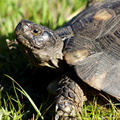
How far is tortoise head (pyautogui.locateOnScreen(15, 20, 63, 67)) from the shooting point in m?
2.18

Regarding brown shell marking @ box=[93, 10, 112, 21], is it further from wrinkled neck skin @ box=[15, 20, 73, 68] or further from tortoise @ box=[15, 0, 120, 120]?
wrinkled neck skin @ box=[15, 20, 73, 68]

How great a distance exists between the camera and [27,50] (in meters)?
2.29

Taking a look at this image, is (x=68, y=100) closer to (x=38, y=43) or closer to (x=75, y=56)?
(x=75, y=56)

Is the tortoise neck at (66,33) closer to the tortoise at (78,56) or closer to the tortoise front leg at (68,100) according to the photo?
the tortoise at (78,56)

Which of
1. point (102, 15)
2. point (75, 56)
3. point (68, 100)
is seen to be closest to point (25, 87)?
point (68, 100)

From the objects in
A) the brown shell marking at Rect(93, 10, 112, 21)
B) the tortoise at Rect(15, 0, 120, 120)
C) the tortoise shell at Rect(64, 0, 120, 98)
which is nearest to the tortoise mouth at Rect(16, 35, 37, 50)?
the tortoise at Rect(15, 0, 120, 120)

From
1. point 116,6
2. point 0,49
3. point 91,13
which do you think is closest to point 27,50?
point 91,13

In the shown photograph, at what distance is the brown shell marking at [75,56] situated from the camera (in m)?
2.21

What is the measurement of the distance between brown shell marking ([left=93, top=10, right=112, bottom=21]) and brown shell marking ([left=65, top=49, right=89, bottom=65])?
0.69 metres

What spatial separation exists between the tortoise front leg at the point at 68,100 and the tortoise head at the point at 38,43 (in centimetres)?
37

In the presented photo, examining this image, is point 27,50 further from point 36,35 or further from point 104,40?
point 104,40

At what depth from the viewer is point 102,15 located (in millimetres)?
2664

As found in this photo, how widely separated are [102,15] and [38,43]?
115cm

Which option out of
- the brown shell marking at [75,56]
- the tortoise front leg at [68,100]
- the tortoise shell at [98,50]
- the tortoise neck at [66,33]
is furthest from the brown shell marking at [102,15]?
the tortoise front leg at [68,100]
